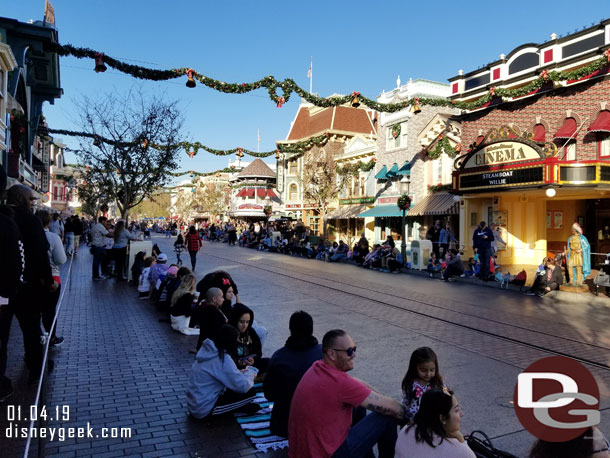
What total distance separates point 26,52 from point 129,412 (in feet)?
70.4

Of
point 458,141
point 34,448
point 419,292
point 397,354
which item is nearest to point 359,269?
point 419,292

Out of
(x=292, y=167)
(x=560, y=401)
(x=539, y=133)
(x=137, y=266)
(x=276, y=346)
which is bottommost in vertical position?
(x=276, y=346)

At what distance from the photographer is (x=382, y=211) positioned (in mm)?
31062

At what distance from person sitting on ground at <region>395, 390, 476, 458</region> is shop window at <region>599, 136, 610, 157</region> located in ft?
58.3

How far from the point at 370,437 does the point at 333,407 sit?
0.39 metres

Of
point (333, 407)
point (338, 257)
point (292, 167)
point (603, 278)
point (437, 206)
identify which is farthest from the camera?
point (292, 167)

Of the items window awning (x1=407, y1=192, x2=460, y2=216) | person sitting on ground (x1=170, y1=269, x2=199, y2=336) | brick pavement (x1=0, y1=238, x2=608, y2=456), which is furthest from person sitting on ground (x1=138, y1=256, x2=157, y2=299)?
window awning (x1=407, y1=192, x2=460, y2=216)

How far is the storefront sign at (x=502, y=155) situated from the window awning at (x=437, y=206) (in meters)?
4.63

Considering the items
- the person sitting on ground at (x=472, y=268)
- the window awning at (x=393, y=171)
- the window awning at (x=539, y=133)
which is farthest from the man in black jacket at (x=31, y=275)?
the window awning at (x=393, y=171)

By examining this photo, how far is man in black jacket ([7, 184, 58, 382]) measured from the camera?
5070mm

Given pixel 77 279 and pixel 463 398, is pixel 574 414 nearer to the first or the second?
pixel 463 398

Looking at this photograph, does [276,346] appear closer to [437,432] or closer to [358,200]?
[437,432]

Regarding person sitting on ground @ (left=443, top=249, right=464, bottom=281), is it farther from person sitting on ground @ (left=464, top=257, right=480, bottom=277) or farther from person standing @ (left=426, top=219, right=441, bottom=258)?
person standing @ (left=426, top=219, right=441, bottom=258)
